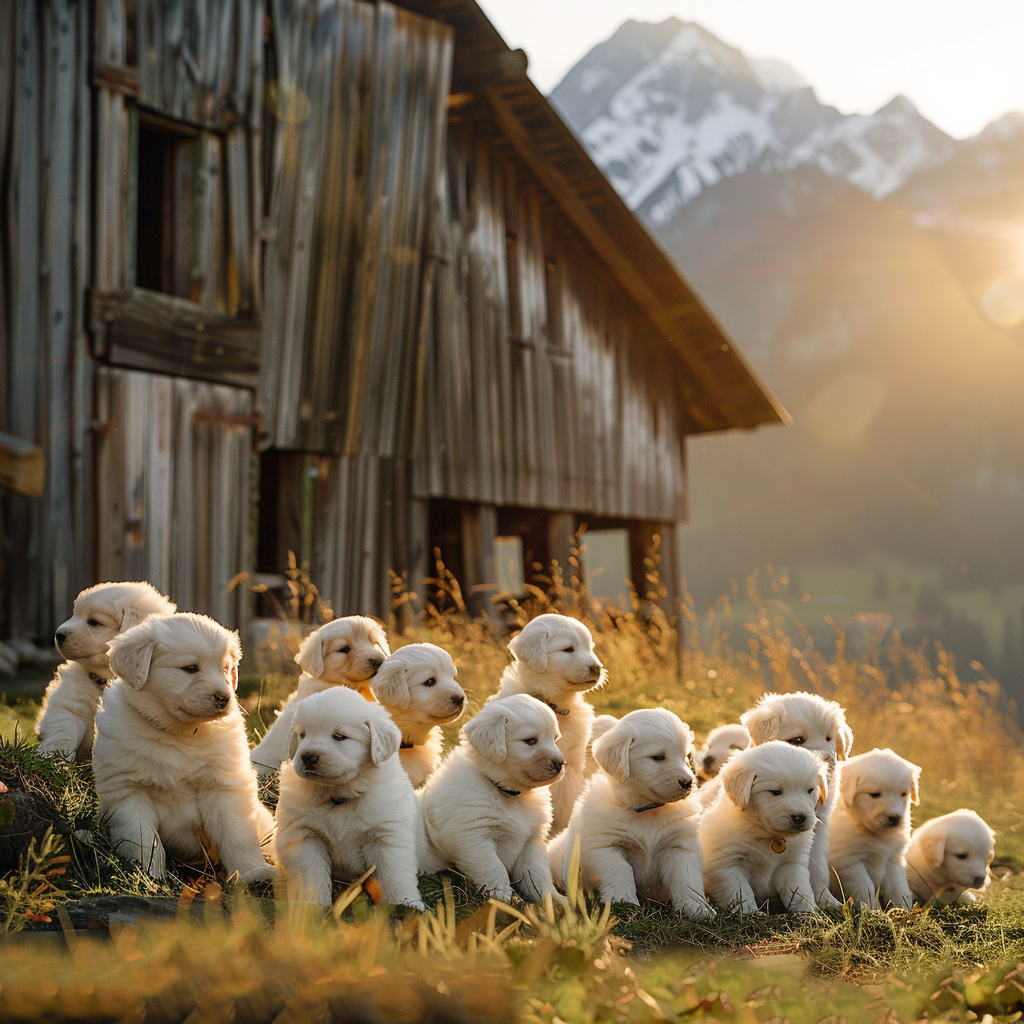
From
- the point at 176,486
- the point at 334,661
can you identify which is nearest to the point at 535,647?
the point at 334,661

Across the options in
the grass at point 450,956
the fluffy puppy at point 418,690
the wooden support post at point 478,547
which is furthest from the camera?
the wooden support post at point 478,547

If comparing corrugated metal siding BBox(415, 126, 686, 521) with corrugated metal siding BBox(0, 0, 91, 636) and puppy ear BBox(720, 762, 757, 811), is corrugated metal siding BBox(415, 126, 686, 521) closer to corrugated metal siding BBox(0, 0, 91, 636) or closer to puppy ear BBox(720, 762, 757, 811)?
corrugated metal siding BBox(0, 0, 91, 636)

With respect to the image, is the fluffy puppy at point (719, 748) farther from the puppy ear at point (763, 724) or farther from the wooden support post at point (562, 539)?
the wooden support post at point (562, 539)

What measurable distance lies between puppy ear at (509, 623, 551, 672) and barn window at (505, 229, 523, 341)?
896cm

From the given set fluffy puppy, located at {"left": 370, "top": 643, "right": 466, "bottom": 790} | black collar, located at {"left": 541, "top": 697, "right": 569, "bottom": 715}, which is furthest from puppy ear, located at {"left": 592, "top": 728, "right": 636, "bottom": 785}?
black collar, located at {"left": 541, "top": 697, "right": 569, "bottom": 715}

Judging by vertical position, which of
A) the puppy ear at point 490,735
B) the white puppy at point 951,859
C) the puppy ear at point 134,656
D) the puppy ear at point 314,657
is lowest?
the white puppy at point 951,859

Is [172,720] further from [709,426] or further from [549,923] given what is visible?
[709,426]

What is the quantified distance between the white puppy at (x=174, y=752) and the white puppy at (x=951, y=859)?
3.50 metres

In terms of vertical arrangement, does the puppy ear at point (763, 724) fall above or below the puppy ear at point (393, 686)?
below

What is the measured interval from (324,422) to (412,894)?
7639 mm

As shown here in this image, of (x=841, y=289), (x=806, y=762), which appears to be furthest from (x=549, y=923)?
(x=841, y=289)

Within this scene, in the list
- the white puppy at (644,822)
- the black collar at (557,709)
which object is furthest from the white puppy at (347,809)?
the black collar at (557,709)

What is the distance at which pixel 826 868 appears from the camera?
15.9 feet

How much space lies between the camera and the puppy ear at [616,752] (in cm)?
432
